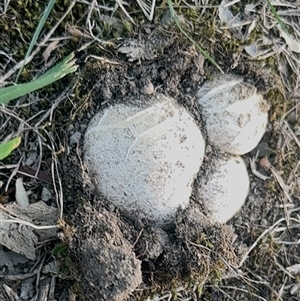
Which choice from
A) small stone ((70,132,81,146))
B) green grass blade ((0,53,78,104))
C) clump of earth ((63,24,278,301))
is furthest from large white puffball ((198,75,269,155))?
green grass blade ((0,53,78,104))

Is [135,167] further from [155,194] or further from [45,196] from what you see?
[45,196]

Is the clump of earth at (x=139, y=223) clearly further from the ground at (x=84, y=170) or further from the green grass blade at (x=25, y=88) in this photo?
the green grass blade at (x=25, y=88)

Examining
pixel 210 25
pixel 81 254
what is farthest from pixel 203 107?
pixel 81 254

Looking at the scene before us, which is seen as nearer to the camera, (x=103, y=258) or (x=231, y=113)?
(x=103, y=258)

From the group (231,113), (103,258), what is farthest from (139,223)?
(231,113)

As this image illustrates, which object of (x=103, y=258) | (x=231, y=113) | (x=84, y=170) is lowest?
(x=103, y=258)

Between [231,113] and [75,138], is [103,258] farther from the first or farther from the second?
[231,113]

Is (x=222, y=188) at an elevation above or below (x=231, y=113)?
below
